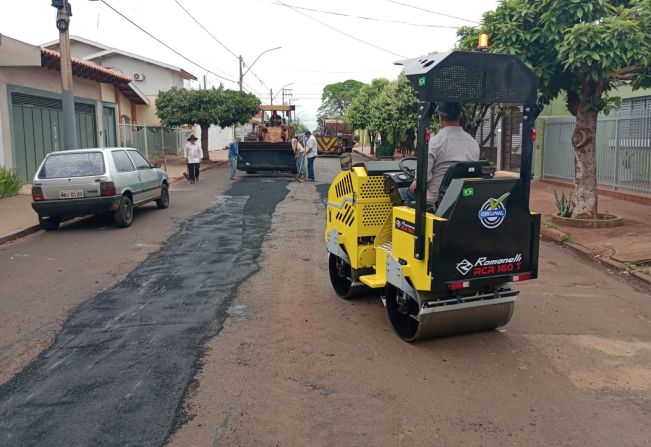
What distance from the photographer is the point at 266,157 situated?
21891mm

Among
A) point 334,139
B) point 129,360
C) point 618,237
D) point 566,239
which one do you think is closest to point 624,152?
point 618,237

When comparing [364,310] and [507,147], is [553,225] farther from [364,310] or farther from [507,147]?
[507,147]

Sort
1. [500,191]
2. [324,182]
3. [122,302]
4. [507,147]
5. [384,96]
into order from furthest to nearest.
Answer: [384,96] < [507,147] < [324,182] < [122,302] < [500,191]

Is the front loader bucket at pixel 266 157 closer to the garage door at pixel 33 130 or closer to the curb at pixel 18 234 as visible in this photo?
the garage door at pixel 33 130

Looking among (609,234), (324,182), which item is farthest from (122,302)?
(324,182)

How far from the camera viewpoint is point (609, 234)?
9.84 m

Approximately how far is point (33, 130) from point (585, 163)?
52.4ft

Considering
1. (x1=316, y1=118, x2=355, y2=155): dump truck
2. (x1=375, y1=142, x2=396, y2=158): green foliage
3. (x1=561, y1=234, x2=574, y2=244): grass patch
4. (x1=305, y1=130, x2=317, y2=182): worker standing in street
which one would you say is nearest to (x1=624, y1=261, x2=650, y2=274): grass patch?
(x1=561, y1=234, x2=574, y2=244): grass patch

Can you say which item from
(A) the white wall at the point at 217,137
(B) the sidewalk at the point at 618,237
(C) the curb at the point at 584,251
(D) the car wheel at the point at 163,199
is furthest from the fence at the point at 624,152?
(A) the white wall at the point at 217,137

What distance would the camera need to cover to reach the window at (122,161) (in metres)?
11.2

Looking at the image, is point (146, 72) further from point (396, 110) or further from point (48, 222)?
point (48, 222)

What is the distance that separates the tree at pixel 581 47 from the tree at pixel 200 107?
18873 millimetres

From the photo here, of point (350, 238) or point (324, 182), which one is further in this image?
point (324, 182)

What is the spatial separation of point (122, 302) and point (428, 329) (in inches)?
131
